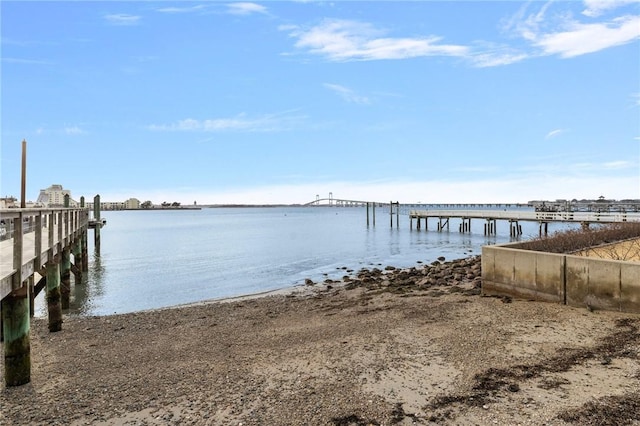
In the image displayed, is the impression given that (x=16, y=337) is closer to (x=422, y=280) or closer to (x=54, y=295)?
(x=54, y=295)

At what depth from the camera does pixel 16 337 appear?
756 centimetres

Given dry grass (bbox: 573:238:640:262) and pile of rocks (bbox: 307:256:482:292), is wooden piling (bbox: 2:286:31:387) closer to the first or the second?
pile of rocks (bbox: 307:256:482:292)

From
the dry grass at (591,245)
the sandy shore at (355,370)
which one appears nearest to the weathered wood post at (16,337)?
the sandy shore at (355,370)

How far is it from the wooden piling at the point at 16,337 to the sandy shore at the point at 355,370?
12.1 inches

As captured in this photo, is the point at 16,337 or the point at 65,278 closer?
the point at 16,337

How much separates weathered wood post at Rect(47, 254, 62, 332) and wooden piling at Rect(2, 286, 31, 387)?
14.1ft

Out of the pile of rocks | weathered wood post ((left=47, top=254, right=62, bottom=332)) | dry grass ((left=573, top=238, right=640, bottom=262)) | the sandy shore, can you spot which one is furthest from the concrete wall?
weathered wood post ((left=47, top=254, right=62, bottom=332))

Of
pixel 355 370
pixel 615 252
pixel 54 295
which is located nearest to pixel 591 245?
pixel 615 252

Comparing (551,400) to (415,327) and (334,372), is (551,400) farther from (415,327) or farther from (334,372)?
(415,327)

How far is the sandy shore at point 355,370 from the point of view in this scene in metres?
5.55

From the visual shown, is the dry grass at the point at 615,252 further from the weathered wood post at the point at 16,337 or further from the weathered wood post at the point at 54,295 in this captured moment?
the weathered wood post at the point at 54,295

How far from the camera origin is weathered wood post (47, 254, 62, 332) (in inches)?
454

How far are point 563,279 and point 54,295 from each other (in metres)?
14.1

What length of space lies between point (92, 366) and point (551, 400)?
27.9 feet
